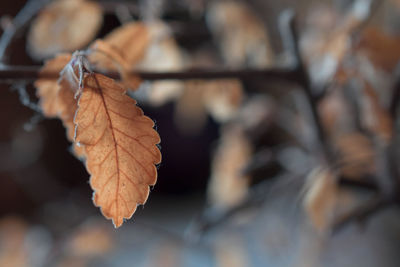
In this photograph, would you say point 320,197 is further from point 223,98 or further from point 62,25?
point 62,25

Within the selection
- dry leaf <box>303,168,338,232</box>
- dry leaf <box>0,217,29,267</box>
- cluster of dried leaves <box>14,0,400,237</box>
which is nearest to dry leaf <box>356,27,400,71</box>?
cluster of dried leaves <box>14,0,400,237</box>

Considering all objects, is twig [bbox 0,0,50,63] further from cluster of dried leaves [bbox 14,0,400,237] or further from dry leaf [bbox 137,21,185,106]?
dry leaf [bbox 137,21,185,106]

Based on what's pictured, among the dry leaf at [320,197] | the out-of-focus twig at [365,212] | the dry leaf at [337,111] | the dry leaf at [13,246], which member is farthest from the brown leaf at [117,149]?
the dry leaf at [13,246]

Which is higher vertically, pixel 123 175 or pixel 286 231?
pixel 123 175

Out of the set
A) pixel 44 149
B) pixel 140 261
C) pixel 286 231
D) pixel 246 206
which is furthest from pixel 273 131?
pixel 44 149

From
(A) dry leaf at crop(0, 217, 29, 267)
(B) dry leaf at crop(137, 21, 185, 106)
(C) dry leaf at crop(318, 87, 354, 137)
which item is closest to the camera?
(B) dry leaf at crop(137, 21, 185, 106)

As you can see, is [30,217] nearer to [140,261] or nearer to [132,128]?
[140,261]
